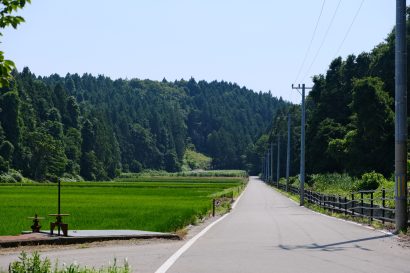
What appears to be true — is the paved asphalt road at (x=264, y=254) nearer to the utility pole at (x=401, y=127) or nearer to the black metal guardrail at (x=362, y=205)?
the utility pole at (x=401, y=127)

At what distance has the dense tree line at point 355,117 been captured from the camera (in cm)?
6334

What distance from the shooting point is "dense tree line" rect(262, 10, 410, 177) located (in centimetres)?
6334

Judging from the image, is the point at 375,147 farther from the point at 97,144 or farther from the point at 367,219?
the point at 97,144

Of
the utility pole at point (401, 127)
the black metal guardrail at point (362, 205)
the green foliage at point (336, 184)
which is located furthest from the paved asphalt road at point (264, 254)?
the green foliage at point (336, 184)

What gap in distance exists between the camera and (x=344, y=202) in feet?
99.8

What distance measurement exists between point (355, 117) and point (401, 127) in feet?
164

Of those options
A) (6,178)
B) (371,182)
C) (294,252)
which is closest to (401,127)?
(294,252)

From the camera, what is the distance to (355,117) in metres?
68.7

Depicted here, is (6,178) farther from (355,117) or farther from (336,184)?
Answer: (336,184)

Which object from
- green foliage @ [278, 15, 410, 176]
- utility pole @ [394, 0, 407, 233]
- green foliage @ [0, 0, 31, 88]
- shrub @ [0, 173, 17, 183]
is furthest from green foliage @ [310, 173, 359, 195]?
shrub @ [0, 173, 17, 183]

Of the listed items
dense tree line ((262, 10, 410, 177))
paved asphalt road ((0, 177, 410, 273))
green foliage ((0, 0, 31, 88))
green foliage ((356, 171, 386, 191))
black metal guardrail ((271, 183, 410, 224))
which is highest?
dense tree line ((262, 10, 410, 177))

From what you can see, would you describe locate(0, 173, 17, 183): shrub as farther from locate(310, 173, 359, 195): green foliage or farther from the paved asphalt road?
the paved asphalt road

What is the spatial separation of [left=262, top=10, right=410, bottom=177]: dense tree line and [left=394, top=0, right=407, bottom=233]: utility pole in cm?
4395

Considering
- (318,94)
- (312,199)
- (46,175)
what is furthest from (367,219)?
(46,175)
